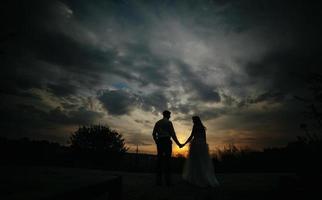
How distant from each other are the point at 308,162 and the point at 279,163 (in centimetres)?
1154

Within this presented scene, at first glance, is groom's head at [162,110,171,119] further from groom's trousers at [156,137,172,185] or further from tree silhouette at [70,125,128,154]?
tree silhouette at [70,125,128,154]

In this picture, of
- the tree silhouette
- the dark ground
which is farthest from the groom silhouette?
the tree silhouette

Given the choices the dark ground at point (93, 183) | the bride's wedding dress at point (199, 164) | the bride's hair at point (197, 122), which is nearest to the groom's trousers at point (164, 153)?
the dark ground at point (93, 183)

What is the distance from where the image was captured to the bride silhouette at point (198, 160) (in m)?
7.21

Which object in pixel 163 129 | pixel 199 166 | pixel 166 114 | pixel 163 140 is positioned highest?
pixel 166 114

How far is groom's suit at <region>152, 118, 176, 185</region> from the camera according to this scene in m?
6.79

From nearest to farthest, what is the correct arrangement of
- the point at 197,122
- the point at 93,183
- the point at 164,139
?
1. the point at 93,183
2. the point at 164,139
3. the point at 197,122

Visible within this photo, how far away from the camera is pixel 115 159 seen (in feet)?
52.9

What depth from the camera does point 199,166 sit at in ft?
24.2

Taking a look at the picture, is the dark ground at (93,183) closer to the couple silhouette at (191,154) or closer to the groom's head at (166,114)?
the couple silhouette at (191,154)

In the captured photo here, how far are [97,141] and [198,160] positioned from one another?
11.2 metres

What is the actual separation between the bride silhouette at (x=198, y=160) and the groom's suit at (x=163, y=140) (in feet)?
3.46

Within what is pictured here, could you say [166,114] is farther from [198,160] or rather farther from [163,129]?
[198,160]

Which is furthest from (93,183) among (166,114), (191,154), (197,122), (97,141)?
(97,141)
